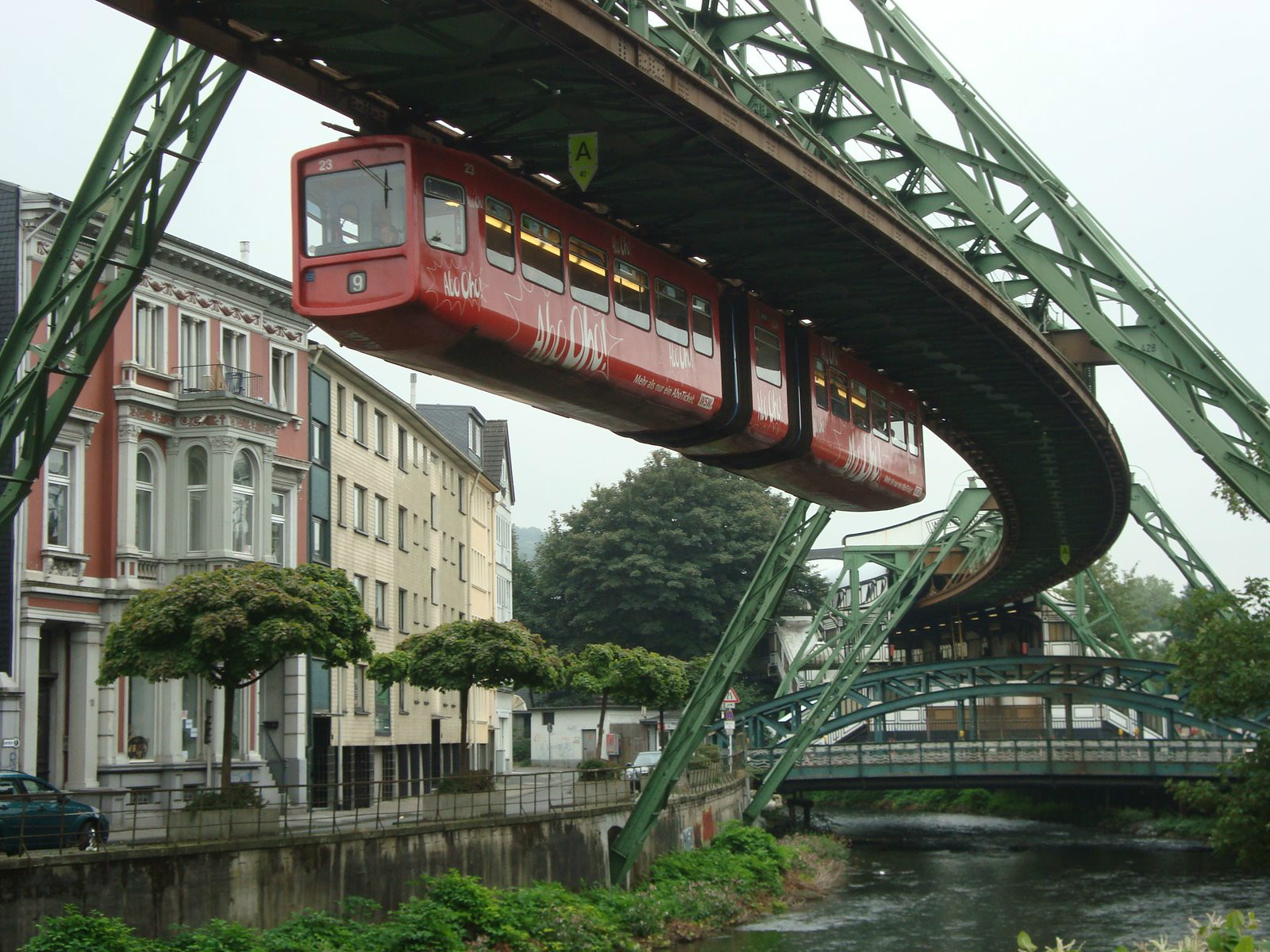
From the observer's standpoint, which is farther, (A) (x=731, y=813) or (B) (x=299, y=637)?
(A) (x=731, y=813)

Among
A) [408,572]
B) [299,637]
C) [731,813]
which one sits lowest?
[731,813]

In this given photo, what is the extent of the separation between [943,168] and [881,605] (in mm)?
30603

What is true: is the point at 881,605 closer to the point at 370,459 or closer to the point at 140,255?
the point at 370,459

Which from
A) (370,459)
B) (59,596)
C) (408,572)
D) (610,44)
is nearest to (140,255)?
(610,44)

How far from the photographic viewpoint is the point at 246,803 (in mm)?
23484

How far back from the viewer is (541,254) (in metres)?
17.5

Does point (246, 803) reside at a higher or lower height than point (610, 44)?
lower

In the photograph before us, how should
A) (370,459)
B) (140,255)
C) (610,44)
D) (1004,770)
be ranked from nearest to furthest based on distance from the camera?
(610,44), (140,255), (370,459), (1004,770)

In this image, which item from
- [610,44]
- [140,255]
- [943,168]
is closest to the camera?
[610,44]

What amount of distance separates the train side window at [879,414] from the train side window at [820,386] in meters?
1.98

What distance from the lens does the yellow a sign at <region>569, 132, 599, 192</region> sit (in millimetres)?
16375

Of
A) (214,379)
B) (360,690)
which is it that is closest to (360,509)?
(360,690)

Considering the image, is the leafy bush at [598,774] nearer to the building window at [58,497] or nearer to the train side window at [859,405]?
the building window at [58,497]

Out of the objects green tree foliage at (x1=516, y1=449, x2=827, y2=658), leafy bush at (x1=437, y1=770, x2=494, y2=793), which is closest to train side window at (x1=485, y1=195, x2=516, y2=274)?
leafy bush at (x1=437, y1=770, x2=494, y2=793)
